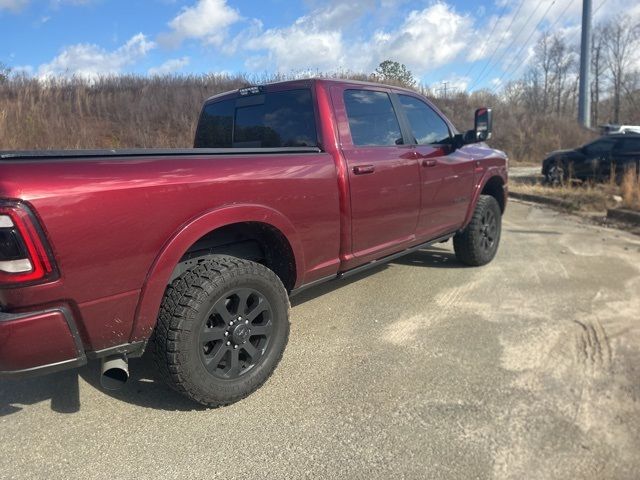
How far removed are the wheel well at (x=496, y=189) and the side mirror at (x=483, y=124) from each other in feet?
3.09

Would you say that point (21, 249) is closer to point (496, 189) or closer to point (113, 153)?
point (113, 153)

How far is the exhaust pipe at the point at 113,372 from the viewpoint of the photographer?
236 cm

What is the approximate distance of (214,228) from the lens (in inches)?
100

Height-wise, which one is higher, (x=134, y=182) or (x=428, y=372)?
(x=134, y=182)

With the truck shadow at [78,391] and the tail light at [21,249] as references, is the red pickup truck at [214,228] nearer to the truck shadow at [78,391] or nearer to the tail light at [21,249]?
the tail light at [21,249]

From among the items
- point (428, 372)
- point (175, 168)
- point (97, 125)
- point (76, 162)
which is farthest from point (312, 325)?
point (97, 125)

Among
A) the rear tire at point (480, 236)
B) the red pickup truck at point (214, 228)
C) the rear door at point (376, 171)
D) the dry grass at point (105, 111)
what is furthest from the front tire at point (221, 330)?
the dry grass at point (105, 111)

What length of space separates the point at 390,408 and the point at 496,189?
3.86 metres

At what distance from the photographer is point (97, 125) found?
47.8 feet

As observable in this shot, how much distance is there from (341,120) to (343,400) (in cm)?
196

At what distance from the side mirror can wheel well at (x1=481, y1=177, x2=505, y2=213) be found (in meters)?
0.94

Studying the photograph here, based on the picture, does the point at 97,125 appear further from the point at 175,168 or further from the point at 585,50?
the point at 585,50

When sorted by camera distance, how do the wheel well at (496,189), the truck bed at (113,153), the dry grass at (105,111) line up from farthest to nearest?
1. the dry grass at (105,111)
2. the wheel well at (496,189)
3. the truck bed at (113,153)

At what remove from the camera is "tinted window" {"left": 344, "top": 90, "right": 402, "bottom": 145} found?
3.69 m
